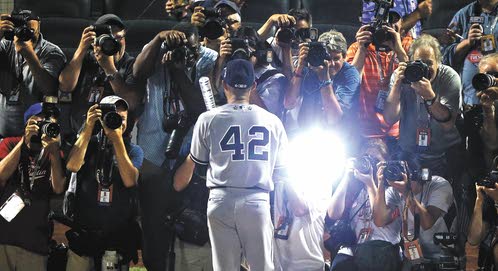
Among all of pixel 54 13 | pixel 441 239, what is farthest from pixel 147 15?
pixel 441 239

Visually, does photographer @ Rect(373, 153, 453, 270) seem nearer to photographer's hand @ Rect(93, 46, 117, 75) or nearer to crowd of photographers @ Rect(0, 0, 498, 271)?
crowd of photographers @ Rect(0, 0, 498, 271)

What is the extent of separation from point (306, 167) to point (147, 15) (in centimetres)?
337

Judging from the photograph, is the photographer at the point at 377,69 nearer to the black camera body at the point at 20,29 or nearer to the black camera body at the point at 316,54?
the black camera body at the point at 316,54

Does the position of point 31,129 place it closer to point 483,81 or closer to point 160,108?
point 160,108

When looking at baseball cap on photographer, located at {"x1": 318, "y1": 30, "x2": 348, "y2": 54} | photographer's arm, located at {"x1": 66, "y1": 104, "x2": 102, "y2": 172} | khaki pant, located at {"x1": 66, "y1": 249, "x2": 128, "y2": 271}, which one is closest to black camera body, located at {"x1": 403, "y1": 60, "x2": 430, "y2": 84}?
baseball cap on photographer, located at {"x1": 318, "y1": 30, "x2": 348, "y2": 54}

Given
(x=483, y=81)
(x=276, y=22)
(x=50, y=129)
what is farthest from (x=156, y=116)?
(x=483, y=81)

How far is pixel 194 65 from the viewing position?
297 inches

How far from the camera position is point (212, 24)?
7504 mm

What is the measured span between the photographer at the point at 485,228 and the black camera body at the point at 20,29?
11.1ft

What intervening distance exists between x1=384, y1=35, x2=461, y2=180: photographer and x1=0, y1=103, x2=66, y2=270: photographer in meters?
2.52

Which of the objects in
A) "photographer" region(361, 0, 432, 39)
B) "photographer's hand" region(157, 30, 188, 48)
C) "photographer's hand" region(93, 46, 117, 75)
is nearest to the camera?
"photographer's hand" region(157, 30, 188, 48)

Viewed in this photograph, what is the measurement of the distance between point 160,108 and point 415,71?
1.85 m

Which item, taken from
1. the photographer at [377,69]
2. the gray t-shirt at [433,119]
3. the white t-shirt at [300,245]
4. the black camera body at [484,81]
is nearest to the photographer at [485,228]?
the gray t-shirt at [433,119]

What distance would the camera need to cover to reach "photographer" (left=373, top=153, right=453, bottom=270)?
738cm
